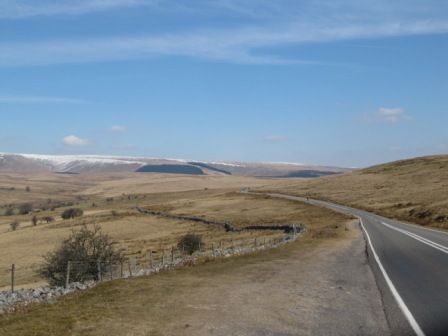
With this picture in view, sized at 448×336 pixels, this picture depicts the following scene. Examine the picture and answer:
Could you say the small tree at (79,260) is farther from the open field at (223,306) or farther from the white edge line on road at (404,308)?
the white edge line on road at (404,308)

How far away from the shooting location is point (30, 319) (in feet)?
43.6

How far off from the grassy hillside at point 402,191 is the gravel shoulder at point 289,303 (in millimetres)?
32547

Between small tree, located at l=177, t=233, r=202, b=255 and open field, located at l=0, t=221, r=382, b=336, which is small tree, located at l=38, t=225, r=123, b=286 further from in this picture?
small tree, located at l=177, t=233, r=202, b=255

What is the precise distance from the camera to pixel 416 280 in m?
18.2

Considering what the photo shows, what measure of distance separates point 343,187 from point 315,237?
84.2 meters

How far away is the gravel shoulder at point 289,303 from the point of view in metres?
12.0

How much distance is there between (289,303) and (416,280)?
5697 mm

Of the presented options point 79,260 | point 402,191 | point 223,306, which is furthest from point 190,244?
point 402,191

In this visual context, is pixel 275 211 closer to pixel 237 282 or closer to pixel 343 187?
pixel 343 187

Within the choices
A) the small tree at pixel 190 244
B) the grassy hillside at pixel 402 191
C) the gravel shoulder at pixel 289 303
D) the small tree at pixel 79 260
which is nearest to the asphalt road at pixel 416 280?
the gravel shoulder at pixel 289 303

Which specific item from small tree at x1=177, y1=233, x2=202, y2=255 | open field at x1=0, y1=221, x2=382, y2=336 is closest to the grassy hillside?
small tree at x1=177, y1=233, x2=202, y2=255

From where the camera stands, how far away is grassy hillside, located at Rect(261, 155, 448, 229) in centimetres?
6250

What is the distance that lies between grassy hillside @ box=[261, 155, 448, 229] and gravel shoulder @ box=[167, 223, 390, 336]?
3255 centimetres

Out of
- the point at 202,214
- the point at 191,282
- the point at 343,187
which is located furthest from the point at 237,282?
the point at 343,187
